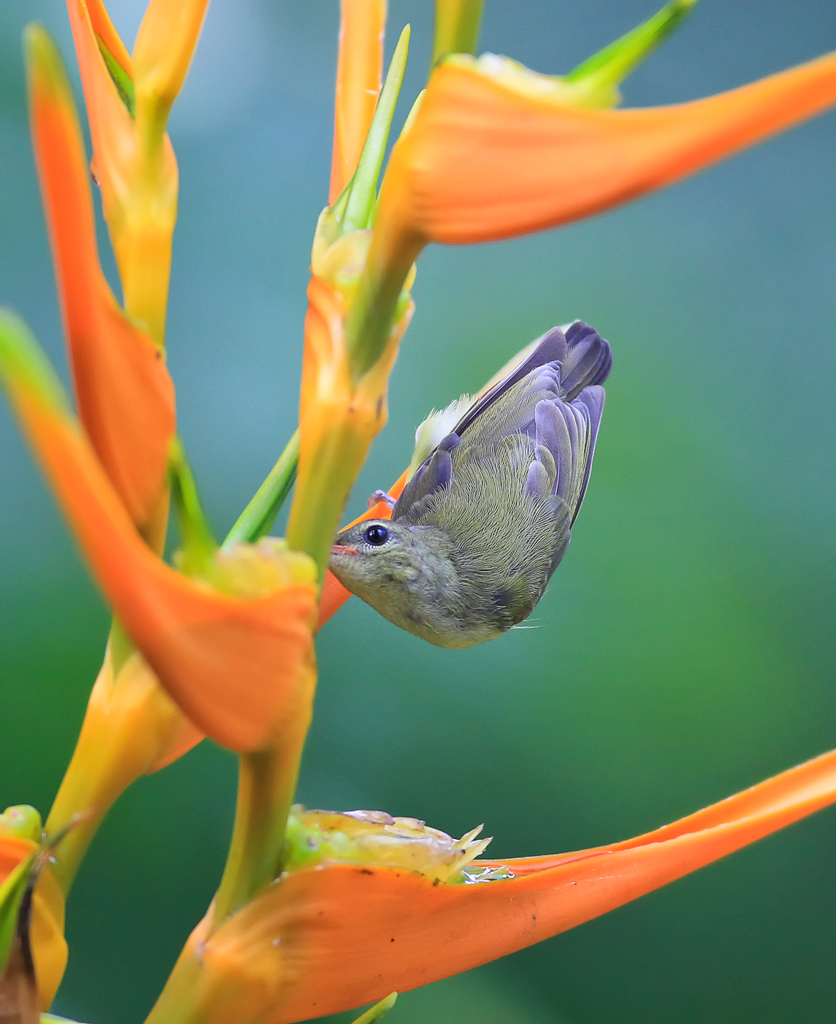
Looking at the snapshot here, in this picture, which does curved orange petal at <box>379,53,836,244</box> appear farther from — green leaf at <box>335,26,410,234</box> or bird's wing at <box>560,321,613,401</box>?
bird's wing at <box>560,321,613,401</box>

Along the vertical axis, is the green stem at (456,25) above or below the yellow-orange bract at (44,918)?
above

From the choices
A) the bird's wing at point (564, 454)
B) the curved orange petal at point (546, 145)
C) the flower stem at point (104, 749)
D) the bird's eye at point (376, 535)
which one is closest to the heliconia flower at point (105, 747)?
the flower stem at point (104, 749)

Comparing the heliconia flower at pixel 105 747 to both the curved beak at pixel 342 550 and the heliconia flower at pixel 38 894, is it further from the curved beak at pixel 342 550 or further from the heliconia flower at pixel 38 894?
the curved beak at pixel 342 550

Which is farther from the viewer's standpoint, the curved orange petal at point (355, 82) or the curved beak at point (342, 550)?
the curved beak at point (342, 550)

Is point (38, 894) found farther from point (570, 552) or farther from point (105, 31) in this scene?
point (570, 552)

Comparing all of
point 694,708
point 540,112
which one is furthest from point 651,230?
point 540,112
